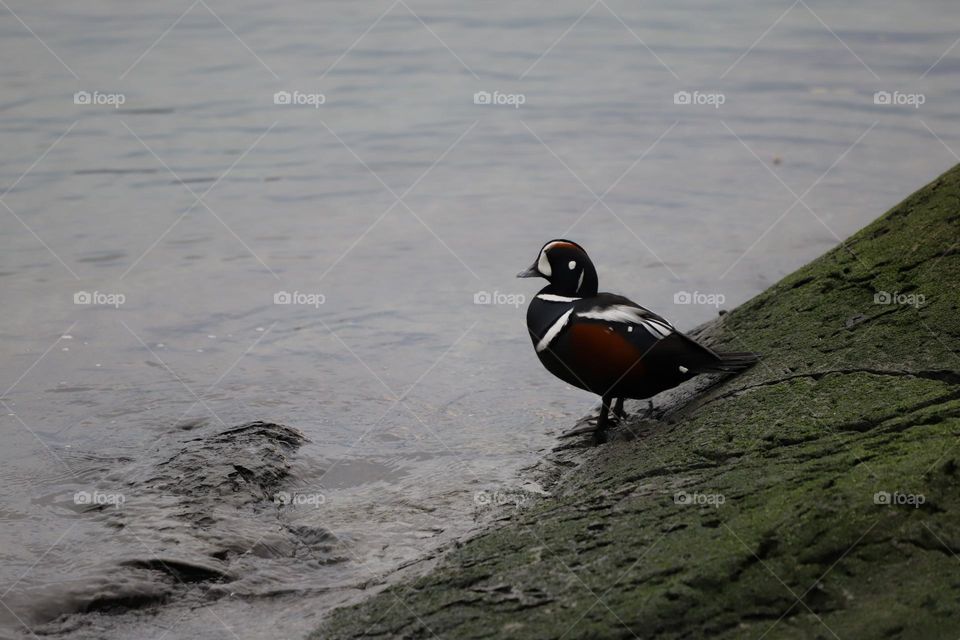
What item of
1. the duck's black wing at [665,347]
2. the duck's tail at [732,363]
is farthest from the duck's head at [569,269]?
the duck's tail at [732,363]

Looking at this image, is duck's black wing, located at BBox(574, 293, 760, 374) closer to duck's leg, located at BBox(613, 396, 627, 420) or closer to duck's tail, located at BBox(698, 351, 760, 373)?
duck's tail, located at BBox(698, 351, 760, 373)

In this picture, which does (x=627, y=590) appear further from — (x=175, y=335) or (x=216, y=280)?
(x=216, y=280)

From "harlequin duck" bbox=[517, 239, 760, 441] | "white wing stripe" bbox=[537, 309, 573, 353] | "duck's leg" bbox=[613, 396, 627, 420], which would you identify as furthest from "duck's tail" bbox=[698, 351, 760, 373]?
"white wing stripe" bbox=[537, 309, 573, 353]

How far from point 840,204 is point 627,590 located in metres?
8.03

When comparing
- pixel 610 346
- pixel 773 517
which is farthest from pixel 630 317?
pixel 773 517

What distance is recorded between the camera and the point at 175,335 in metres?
8.34

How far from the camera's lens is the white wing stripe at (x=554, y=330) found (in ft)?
18.3

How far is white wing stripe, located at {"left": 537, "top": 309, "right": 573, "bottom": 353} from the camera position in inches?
219

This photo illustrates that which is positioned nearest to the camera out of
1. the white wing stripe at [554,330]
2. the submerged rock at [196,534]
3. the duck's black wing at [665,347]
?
the submerged rock at [196,534]

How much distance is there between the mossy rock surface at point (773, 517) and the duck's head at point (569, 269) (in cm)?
82

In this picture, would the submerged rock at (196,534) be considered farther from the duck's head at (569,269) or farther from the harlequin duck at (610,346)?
the duck's head at (569,269)

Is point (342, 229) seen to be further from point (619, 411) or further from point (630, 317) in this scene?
point (630, 317)

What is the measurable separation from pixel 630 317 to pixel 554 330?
0.38 meters

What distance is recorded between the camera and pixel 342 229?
10289 millimetres
